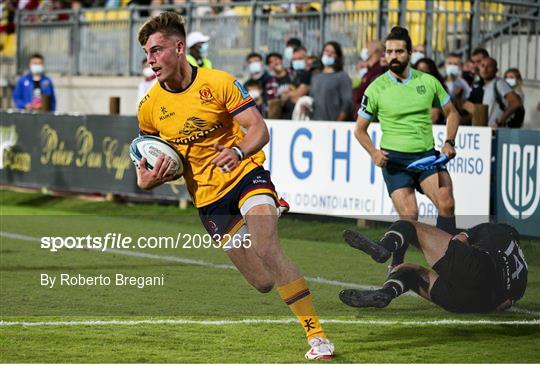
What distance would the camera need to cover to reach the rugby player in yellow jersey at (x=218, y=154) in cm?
848

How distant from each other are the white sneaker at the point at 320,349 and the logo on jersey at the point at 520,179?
6468mm

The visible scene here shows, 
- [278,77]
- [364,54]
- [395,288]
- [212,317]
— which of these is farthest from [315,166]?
[395,288]

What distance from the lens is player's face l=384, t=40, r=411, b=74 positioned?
12.0m

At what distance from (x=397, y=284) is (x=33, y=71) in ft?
50.2

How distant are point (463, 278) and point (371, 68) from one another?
24.6ft

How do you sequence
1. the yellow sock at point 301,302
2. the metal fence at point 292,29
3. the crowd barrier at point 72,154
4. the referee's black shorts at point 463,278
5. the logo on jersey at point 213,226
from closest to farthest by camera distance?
the yellow sock at point 301,302 → the logo on jersey at point 213,226 → the referee's black shorts at point 463,278 → the metal fence at point 292,29 → the crowd barrier at point 72,154

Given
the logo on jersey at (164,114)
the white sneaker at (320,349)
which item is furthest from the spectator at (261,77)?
the white sneaker at (320,349)

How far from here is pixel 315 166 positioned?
17.1 meters

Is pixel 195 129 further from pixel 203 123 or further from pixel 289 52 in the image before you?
pixel 289 52

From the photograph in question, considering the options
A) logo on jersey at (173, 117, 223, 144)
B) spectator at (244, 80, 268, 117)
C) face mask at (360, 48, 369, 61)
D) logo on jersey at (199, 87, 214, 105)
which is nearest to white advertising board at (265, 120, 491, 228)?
spectator at (244, 80, 268, 117)

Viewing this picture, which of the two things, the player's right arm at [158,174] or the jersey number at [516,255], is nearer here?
the player's right arm at [158,174]

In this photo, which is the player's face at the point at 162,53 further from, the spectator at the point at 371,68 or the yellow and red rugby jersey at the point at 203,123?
the spectator at the point at 371,68

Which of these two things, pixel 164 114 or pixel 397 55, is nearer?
pixel 164 114

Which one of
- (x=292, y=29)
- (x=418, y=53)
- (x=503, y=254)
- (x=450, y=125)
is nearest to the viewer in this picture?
(x=503, y=254)
